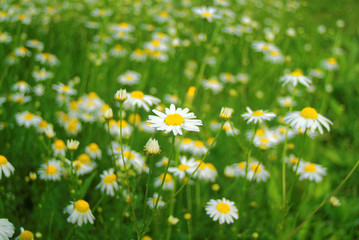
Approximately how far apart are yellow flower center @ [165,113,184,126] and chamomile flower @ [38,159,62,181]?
73 centimetres

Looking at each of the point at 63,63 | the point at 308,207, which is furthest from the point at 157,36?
the point at 308,207

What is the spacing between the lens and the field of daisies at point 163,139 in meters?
1.51

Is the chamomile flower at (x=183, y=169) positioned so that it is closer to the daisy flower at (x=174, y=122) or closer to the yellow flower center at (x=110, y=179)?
the yellow flower center at (x=110, y=179)

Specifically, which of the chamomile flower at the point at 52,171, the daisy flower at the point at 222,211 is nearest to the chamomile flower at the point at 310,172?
the daisy flower at the point at 222,211

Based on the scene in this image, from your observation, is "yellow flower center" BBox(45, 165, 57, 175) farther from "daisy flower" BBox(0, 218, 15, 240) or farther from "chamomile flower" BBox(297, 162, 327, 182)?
"chamomile flower" BBox(297, 162, 327, 182)

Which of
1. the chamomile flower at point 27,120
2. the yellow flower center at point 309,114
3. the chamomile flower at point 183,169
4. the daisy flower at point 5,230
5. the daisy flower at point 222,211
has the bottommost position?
the chamomile flower at point 27,120

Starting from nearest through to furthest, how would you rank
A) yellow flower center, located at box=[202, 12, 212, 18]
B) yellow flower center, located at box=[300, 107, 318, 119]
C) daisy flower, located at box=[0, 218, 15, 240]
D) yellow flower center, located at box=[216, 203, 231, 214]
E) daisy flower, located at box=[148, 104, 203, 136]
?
daisy flower, located at box=[0, 218, 15, 240] < daisy flower, located at box=[148, 104, 203, 136] < yellow flower center, located at box=[216, 203, 231, 214] < yellow flower center, located at box=[300, 107, 318, 119] < yellow flower center, located at box=[202, 12, 212, 18]

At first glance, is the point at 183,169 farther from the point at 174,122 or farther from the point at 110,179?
the point at 174,122

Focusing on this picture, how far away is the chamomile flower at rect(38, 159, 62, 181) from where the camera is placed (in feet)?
5.19

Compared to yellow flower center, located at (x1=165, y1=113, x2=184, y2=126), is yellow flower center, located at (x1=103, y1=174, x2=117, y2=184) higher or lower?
yellow flower center, located at (x1=165, y1=113, x2=184, y2=126)

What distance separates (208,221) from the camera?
6.17ft

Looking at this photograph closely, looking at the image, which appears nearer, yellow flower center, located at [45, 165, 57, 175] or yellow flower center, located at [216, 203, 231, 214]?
yellow flower center, located at [216, 203, 231, 214]

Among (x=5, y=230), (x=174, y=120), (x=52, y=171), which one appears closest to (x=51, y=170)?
(x=52, y=171)

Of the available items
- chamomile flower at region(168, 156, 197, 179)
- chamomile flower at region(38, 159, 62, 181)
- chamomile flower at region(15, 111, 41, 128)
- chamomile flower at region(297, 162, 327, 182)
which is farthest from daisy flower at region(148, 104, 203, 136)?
chamomile flower at region(15, 111, 41, 128)
